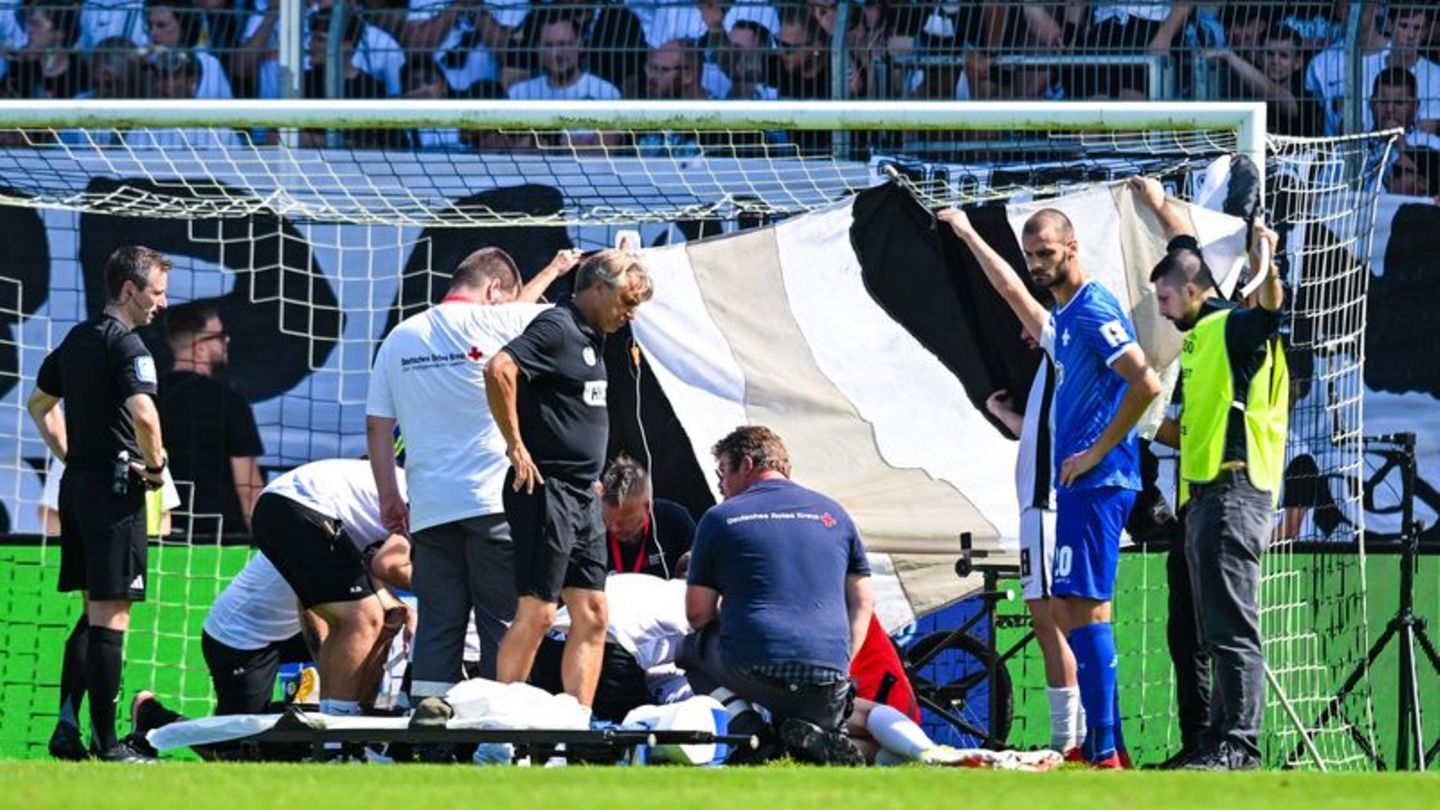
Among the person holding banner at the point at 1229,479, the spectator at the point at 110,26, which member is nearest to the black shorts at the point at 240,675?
the person holding banner at the point at 1229,479

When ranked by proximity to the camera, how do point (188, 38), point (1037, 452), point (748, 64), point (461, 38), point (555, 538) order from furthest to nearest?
point (188, 38) → point (461, 38) → point (748, 64) → point (1037, 452) → point (555, 538)

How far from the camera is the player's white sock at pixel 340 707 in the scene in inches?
360

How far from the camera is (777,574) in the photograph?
852cm

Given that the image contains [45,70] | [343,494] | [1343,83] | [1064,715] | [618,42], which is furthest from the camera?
[45,70]

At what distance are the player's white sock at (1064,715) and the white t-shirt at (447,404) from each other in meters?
2.23

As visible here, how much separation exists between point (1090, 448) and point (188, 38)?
7.19 meters

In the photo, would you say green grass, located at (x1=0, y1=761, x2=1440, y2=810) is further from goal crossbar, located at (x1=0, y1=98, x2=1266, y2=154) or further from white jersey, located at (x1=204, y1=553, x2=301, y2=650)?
goal crossbar, located at (x1=0, y1=98, x2=1266, y2=154)

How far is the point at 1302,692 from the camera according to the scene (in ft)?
33.9

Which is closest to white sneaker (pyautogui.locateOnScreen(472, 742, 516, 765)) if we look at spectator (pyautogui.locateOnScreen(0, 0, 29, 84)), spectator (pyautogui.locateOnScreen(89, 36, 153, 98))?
spectator (pyautogui.locateOnScreen(89, 36, 153, 98))

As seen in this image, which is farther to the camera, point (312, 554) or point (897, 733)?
point (312, 554)

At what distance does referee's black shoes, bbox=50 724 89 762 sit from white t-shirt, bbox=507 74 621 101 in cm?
517

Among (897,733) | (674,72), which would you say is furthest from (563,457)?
(674,72)

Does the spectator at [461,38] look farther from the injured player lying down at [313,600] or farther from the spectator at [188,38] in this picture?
the injured player lying down at [313,600]

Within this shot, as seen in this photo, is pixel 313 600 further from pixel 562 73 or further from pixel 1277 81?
pixel 1277 81
